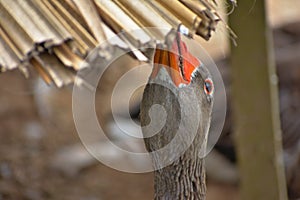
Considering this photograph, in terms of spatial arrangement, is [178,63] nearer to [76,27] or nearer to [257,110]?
[76,27]

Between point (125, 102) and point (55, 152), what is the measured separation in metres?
0.72

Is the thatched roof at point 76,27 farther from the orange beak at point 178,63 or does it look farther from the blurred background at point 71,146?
the blurred background at point 71,146

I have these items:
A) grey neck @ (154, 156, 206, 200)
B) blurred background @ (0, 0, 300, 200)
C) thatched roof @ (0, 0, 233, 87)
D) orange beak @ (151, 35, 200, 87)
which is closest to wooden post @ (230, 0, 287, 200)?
grey neck @ (154, 156, 206, 200)

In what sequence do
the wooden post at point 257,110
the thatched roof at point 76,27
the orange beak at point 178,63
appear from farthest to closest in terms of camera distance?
the wooden post at point 257,110
the orange beak at point 178,63
the thatched roof at point 76,27

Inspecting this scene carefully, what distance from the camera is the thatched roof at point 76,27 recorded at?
4.84 ft

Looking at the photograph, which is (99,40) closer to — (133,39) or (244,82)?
(133,39)

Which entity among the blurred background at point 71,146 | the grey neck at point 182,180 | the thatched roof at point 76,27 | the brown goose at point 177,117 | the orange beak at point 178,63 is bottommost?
the blurred background at point 71,146

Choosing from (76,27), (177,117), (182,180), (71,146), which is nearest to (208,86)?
(177,117)

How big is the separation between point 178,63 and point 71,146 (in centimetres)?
353

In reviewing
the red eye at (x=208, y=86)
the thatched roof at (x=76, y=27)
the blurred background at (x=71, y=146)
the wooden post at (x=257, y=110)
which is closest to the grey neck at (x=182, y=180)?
the red eye at (x=208, y=86)

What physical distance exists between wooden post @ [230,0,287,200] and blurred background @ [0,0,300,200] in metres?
1.28

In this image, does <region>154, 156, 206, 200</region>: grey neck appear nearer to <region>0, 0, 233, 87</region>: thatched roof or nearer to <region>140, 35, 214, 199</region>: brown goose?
<region>140, 35, 214, 199</region>: brown goose

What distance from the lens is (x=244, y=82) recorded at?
9.77 feet

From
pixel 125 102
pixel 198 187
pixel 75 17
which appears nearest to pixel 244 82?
pixel 198 187
